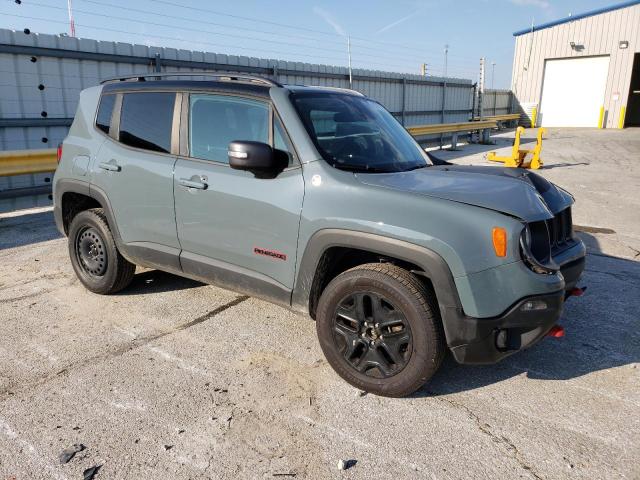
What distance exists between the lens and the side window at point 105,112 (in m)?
4.32

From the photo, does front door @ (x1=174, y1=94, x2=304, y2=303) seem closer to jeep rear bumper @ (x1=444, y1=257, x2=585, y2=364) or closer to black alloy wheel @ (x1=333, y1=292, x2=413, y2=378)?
black alloy wheel @ (x1=333, y1=292, x2=413, y2=378)

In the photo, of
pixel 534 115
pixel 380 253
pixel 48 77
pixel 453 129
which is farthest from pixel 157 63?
pixel 534 115

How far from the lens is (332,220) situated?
2.98 meters

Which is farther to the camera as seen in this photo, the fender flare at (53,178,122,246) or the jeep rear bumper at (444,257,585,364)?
the fender flare at (53,178,122,246)

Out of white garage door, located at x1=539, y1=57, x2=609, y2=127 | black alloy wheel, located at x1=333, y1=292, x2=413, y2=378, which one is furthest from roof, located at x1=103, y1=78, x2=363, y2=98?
white garage door, located at x1=539, y1=57, x2=609, y2=127

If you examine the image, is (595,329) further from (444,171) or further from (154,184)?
(154,184)

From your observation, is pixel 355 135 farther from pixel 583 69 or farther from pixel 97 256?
pixel 583 69

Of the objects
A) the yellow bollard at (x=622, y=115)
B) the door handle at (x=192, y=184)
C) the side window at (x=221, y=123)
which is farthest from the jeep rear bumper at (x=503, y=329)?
the yellow bollard at (x=622, y=115)

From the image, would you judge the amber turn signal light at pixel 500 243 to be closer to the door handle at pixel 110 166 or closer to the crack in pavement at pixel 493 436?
the crack in pavement at pixel 493 436

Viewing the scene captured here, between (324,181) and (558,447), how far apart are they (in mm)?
1931

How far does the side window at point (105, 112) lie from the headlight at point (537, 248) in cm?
348

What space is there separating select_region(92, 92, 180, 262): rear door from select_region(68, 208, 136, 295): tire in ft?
0.89

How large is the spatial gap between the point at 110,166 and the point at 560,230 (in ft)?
11.4

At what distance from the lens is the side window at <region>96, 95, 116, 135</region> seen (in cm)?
432
